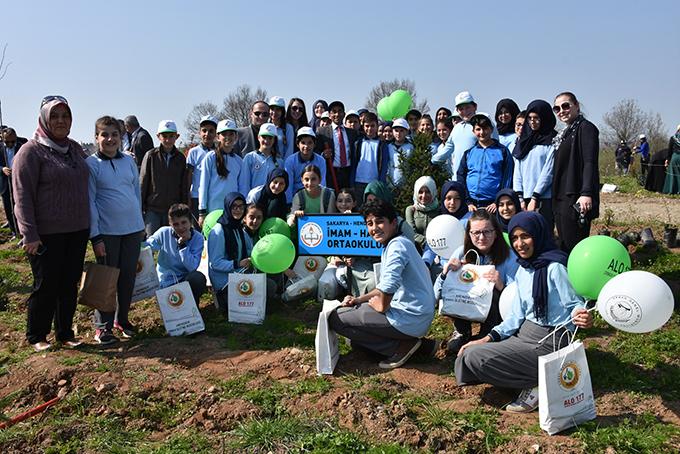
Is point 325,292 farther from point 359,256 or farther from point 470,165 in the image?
point 470,165

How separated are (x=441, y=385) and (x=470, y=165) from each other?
10.2 ft

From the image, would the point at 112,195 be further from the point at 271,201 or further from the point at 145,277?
the point at 271,201

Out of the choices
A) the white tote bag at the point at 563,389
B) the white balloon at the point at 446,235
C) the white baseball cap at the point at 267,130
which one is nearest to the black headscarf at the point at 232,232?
the white baseball cap at the point at 267,130

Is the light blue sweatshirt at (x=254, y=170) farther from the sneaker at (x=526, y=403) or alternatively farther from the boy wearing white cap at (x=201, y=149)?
the sneaker at (x=526, y=403)

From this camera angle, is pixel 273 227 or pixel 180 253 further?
pixel 273 227

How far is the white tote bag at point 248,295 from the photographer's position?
6414mm

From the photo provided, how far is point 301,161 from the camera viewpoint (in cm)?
789

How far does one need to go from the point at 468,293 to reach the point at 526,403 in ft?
4.18

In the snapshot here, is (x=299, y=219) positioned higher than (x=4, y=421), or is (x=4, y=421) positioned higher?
(x=299, y=219)

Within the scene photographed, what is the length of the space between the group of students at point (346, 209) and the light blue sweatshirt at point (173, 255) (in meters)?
0.02

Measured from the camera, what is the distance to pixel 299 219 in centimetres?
719

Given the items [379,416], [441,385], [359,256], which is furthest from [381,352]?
[359,256]

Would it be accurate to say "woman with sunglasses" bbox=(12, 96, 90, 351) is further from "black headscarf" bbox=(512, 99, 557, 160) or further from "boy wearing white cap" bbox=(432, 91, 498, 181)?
"black headscarf" bbox=(512, 99, 557, 160)

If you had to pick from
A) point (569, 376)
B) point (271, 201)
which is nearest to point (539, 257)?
point (569, 376)
